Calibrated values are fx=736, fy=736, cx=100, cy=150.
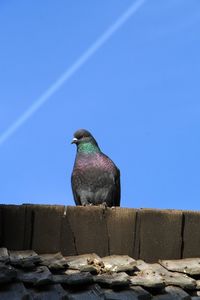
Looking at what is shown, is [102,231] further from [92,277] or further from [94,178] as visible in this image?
[94,178]

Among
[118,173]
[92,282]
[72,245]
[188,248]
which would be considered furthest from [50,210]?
[118,173]

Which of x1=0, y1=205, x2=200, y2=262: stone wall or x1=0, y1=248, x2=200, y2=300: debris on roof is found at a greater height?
x1=0, y1=205, x2=200, y2=262: stone wall

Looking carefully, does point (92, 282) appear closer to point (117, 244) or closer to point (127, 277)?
point (127, 277)

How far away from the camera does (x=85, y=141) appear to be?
7.84 metres

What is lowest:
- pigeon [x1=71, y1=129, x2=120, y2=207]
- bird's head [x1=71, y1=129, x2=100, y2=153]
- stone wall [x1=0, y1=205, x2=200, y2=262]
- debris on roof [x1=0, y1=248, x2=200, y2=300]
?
debris on roof [x1=0, y1=248, x2=200, y2=300]

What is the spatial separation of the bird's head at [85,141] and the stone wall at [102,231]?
2.99 meters

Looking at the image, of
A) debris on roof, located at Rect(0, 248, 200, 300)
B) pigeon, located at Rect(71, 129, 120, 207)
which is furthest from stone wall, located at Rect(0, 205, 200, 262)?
pigeon, located at Rect(71, 129, 120, 207)

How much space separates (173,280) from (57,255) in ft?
2.36

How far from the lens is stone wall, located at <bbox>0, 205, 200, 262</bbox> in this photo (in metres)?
4.51

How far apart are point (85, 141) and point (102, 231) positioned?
3.23 metres

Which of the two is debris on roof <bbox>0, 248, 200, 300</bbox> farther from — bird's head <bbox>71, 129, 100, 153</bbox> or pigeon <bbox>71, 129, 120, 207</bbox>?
bird's head <bbox>71, 129, 100, 153</bbox>

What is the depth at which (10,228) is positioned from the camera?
448cm

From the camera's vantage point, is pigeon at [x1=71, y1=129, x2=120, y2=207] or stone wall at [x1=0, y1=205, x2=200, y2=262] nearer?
stone wall at [x1=0, y1=205, x2=200, y2=262]

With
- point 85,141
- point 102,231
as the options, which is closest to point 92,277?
point 102,231
